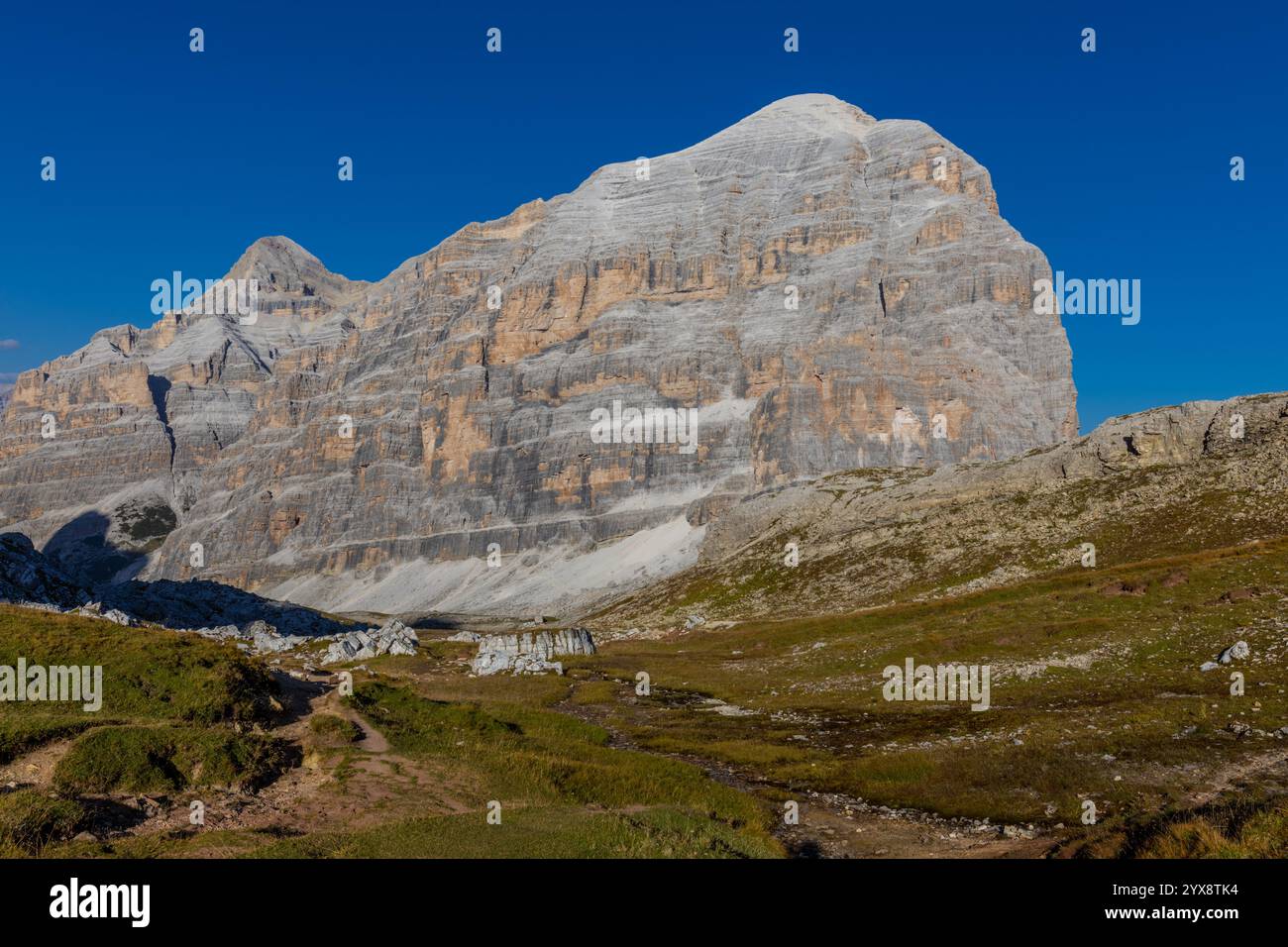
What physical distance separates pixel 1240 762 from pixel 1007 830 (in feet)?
30.8

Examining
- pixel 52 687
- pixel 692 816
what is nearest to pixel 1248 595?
pixel 692 816

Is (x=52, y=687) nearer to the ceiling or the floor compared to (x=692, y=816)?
nearer to the ceiling

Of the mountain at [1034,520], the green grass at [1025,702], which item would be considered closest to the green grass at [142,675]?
the green grass at [1025,702]

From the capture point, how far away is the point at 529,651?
10206cm

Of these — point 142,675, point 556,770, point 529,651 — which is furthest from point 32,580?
point 556,770

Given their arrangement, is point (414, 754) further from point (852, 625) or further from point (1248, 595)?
point (852, 625)

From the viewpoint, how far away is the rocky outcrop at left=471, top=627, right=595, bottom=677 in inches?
3622

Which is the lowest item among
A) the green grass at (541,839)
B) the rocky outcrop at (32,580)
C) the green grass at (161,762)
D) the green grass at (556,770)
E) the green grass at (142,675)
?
the green grass at (556,770)

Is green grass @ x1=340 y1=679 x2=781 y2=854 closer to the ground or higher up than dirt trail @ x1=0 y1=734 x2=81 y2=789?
closer to the ground

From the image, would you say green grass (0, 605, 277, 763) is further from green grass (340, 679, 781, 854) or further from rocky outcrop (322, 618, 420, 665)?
rocky outcrop (322, 618, 420, 665)

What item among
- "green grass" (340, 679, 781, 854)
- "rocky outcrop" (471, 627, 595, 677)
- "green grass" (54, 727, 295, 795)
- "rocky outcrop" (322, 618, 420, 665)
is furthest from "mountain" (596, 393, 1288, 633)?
"green grass" (54, 727, 295, 795)

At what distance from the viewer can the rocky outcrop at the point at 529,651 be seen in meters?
92.0

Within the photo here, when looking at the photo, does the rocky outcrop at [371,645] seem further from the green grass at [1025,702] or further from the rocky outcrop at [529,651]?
the green grass at [1025,702]
